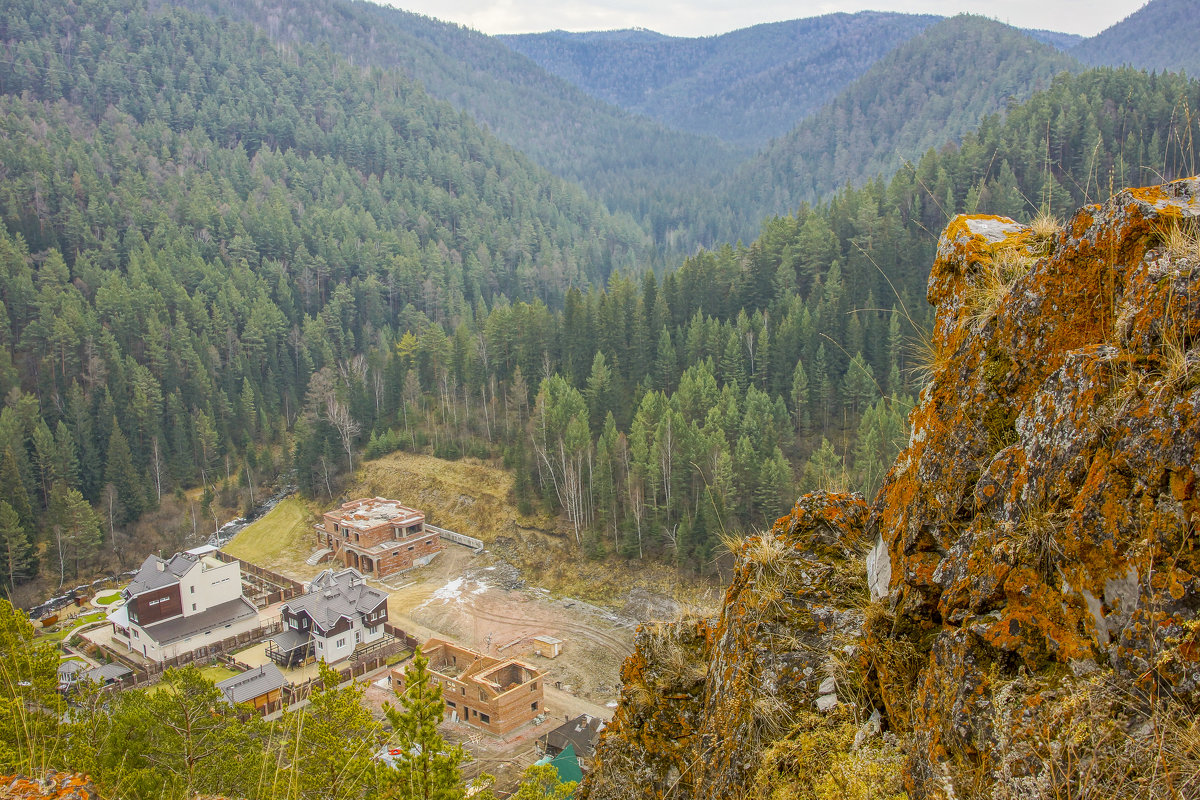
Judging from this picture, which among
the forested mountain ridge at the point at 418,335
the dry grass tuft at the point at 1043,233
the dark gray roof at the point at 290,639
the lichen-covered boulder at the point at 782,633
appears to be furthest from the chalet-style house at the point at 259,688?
the dry grass tuft at the point at 1043,233

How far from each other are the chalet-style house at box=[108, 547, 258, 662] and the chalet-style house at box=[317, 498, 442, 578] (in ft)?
26.4

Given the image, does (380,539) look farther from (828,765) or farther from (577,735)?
(828,765)

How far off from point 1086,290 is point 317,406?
2628 inches

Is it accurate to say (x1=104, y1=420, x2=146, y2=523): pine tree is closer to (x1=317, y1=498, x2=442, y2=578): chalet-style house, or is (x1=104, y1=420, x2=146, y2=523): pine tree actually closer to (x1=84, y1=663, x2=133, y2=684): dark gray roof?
(x1=317, y1=498, x2=442, y2=578): chalet-style house

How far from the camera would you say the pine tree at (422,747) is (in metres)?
6.80

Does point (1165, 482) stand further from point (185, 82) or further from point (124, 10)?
point (124, 10)

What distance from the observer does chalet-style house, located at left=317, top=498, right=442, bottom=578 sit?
49.9 m

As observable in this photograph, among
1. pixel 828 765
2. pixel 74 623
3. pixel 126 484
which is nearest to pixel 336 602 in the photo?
pixel 74 623

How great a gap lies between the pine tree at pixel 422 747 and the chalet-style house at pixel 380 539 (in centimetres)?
4442

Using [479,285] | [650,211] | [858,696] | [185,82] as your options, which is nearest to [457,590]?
[858,696]

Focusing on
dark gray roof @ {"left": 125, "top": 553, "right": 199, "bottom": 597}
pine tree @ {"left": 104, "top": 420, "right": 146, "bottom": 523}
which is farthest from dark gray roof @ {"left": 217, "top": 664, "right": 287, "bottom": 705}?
pine tree @ {"left": 104, "top": 420, "right": 146, "bottom": 523}

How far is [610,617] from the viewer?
41.5 metres

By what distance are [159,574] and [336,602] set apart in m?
10.0

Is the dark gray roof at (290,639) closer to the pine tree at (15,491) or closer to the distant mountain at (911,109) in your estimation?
the pine tree at (15,491)
